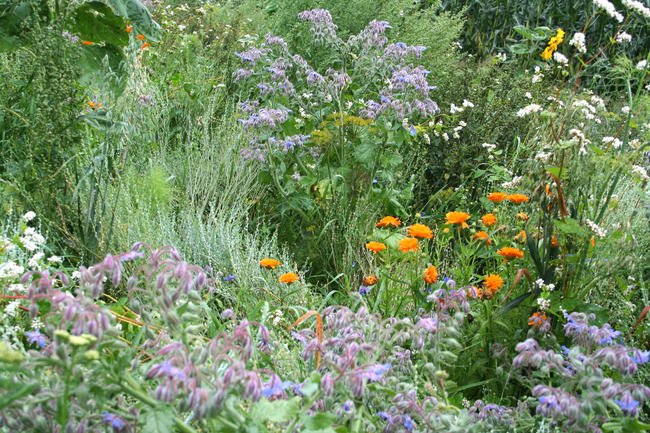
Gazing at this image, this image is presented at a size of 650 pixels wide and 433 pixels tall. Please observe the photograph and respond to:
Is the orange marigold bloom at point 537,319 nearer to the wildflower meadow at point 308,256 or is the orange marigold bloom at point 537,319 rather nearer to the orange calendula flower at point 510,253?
the wildflower meadow at point 308,256

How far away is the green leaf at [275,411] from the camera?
1.07m

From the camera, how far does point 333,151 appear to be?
3.49m

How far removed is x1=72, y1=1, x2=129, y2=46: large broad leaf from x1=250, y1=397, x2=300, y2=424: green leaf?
2.47 metres

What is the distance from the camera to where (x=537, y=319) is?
6.68 feet

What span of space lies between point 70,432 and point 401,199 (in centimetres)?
307

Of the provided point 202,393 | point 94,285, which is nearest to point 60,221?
point 94,285

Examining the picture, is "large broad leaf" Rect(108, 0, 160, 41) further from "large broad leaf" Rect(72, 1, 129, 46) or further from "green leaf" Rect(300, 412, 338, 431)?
"green leaf" Rect(300, 412, 338, 431)

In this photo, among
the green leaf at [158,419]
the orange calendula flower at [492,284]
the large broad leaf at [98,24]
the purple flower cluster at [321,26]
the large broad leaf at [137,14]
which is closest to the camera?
the green leaf at [158,419]

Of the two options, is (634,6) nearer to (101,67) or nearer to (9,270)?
(101,67)

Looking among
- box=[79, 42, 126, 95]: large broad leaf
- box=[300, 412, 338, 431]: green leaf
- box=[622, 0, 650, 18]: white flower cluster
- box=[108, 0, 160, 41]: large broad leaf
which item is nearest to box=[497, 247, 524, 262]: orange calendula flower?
box=[622, 0, 650, 18]: white flower cluster

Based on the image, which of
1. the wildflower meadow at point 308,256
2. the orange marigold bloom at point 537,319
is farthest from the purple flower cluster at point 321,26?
the orange marigold bloom at point 537,319

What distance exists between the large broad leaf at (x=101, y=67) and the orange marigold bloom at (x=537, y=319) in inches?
73.9

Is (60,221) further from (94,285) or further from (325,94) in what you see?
(94,285)

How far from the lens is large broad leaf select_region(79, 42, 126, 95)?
244 centimetres
